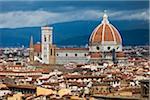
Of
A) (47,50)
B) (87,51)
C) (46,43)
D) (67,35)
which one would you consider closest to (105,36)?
(87,51)

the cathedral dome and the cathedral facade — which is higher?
the cathedral dome

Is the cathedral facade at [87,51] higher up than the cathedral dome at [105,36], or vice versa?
the cathedral dome at [105,36]

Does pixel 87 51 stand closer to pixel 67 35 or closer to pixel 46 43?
pixel 46 43

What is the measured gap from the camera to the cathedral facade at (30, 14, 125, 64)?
4912cm

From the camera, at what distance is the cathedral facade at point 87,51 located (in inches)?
1934

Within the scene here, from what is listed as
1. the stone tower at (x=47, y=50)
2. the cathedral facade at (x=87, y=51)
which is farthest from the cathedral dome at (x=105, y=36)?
the stone tower at (x=47, y=50)

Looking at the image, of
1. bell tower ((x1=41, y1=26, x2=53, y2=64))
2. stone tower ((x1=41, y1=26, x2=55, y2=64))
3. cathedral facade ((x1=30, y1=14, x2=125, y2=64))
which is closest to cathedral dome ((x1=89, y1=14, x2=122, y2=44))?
cathedral facade ((x1=30, y1=14, x2=125, y2=64))

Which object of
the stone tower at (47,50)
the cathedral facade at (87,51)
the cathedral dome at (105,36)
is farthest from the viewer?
the cathedral dome at (105,36)

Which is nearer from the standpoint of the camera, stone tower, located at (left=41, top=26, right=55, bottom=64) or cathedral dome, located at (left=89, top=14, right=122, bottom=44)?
stone tower, located at (left=41, top=26, right=55, bottom=64)

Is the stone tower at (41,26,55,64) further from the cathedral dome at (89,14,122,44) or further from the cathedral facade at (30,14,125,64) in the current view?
the cathedral dome at (89,14,122,44)

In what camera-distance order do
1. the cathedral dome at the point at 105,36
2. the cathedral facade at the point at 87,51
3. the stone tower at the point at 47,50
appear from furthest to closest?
the cathedral dome at the point at 105,36, the stone tower at the point at 47,50, the cathedral facade at the point at 87,51

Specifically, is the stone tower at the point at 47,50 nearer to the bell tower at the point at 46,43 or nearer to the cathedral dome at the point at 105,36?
the bell tower at the point at 46,43

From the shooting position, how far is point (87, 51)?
51.2 m

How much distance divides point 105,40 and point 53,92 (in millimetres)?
31427
